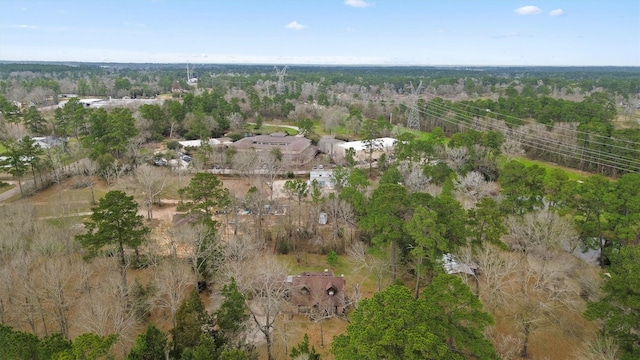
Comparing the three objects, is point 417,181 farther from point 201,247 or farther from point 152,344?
point 152,344

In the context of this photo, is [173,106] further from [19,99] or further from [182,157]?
[19,99]

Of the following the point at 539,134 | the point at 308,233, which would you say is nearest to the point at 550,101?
the point at 539,134

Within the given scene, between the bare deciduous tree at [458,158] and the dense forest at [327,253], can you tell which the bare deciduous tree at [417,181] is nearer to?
the dense forest at [327,253]

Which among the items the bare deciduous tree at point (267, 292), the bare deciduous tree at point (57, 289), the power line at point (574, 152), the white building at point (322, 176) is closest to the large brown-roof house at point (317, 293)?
the bare deciduous tree at point (267, 292)

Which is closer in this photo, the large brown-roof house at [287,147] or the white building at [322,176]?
the white building at [322,176]

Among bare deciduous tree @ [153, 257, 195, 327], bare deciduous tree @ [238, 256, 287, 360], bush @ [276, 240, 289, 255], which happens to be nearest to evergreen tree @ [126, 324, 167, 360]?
bare deciduous tree @ [153, 257, 195, 327]
